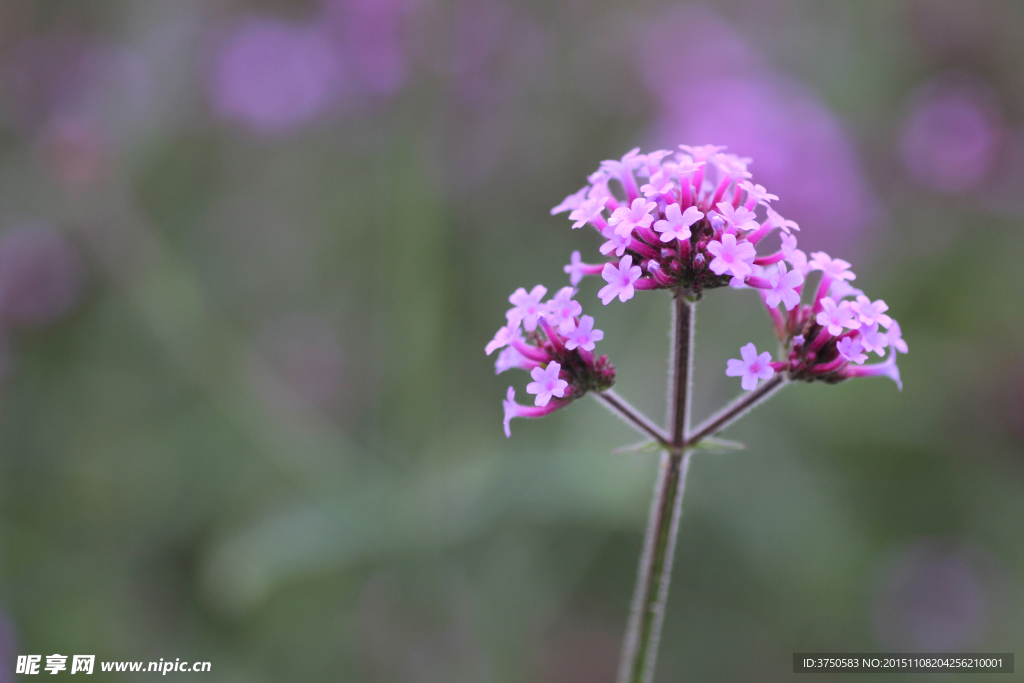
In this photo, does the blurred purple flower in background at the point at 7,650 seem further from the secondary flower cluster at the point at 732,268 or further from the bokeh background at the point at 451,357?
the secondary flower cluster at the point at 732,268

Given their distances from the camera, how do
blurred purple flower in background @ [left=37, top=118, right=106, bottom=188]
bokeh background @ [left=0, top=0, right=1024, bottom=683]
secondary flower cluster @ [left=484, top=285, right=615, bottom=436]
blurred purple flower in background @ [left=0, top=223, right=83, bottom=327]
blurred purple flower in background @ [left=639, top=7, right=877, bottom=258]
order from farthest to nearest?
blurred purple flower in background @ [left=0, top=223, right=83, bottom=327], blurred purple flower in background @ [left=639, top=7, right=877, bottom=258], blurred purple flower in background @ [left=37, top=118, right=106, bottom=188], bokeh background @ [left=0, top=0, right=1024, bottom=683], secondary flower cluster @ [left=484, top=285, right=615, bottom=436]

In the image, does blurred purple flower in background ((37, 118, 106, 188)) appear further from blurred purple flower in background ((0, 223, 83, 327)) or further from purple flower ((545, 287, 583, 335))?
purple flower ((545, 287, 583, 335))

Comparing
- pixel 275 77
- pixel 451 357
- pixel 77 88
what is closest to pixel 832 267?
pixel 451 357

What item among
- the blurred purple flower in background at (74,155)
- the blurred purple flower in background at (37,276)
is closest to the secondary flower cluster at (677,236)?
the blurred purple flower in background at (74,155)

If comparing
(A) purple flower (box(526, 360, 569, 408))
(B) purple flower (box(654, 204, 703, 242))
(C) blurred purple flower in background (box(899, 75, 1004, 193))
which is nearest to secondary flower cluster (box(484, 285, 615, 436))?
(A) purple flower (box(526, 360, 569, 408))

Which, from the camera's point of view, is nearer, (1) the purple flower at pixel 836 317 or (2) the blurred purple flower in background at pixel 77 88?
(1) the purple flower at pixel 836 317

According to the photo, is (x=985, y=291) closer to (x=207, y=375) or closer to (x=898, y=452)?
(x=898, y=452)

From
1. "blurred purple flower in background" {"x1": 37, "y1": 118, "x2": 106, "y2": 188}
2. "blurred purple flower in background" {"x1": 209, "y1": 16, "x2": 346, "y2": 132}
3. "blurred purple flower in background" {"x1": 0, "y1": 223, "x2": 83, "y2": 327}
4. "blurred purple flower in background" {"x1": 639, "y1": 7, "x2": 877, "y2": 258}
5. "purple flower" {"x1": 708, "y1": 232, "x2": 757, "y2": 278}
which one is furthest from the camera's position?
"blurred purple flower in background" {"x1": 209, "y1": 16, "x2": 346, "y2": 132}

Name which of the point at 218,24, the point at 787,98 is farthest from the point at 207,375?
the point at 787,98
